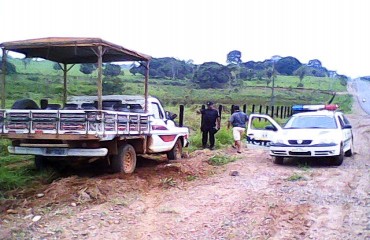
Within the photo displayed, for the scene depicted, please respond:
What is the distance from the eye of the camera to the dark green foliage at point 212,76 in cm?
6406

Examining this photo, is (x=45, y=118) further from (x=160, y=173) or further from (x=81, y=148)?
(x=160, y=173)

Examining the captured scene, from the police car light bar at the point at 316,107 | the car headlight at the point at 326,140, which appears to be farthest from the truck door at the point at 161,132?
the police car light bar at the point at 316,107

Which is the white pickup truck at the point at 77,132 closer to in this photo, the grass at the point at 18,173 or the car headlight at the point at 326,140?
the grass at the point at 18,173

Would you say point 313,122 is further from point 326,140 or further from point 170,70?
point 170,70

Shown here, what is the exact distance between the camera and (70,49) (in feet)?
34.9

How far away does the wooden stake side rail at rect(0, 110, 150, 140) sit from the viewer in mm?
8320

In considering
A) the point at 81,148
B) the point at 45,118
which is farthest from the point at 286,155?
the point at 45,118

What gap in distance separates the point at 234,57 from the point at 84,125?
324 feet

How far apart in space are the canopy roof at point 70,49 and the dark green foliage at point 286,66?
312 ft

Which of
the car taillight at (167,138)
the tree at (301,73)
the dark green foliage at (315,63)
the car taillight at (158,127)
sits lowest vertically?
the car taillight at (167,138)

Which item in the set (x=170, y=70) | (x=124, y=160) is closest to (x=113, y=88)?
(x=124, y=160)

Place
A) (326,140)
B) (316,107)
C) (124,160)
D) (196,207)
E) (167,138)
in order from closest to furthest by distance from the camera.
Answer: (196,207)
(124,160)
(326,140)
(167,138)
(316,107)

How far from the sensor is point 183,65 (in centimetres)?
7438

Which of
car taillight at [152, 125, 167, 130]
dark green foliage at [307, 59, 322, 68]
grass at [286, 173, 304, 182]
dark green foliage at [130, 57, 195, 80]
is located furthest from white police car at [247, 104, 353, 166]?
dark green foliage at [307, 59, 322, 68]
